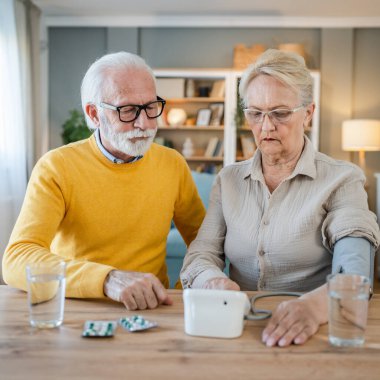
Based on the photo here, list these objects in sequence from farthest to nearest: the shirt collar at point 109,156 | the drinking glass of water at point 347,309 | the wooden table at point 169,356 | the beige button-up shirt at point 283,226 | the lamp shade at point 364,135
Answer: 1. the lamp shade at point 364,135
2. the shirt collar at point 109,156
3. the beige button-up shirt at point 283,226
4. the drinking glass of water at point 347,309
5. the wooden table at point 169,356

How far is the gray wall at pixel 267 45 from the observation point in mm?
6324

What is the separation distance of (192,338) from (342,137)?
209 inches

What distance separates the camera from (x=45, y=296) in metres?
1.11

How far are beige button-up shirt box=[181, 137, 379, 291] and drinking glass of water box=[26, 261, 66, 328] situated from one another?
444 millimetres

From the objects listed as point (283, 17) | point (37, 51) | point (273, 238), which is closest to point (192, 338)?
point (273, 238)

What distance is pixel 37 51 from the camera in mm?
5715

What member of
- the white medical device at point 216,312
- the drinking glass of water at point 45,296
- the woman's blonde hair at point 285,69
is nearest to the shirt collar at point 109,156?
the woman's blonde hair at point 285,69

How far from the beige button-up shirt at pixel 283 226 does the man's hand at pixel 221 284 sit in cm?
3

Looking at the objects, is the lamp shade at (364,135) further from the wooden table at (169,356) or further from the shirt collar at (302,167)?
the wooden table at (169,356)

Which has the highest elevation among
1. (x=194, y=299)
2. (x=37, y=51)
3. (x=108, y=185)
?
(x=37, y=51)

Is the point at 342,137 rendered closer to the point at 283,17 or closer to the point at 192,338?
the point at 283,17

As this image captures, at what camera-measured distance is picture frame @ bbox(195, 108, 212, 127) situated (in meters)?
6.27

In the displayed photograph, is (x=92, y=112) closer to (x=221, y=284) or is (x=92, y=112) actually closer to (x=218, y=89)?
(x=221, y=284)

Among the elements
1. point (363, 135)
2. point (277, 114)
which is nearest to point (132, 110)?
point (277, 114)
